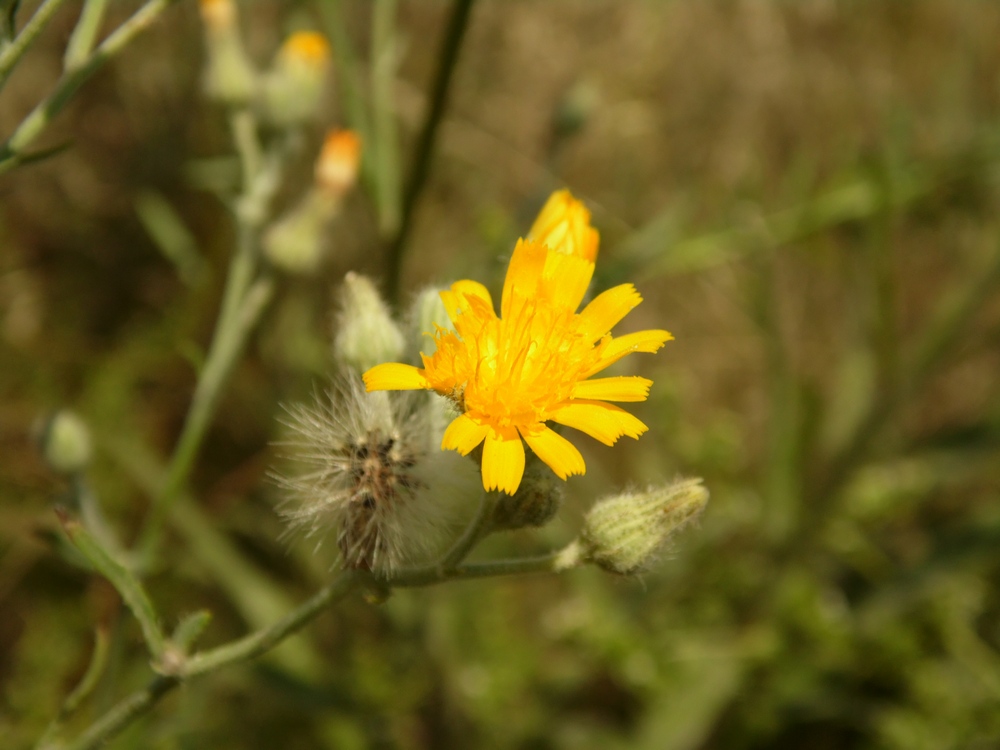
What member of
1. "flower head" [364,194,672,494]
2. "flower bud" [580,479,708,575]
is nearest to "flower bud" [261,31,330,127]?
"flower head" [364,194,672,494]

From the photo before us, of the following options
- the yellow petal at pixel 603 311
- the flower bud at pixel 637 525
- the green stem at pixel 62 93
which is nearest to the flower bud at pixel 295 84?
the green stem at pixel 62 93

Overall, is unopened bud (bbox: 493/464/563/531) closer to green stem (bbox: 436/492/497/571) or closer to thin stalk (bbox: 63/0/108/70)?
green stem (bbox: 436/492/497/571)

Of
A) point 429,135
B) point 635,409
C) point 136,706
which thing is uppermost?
point 635,409

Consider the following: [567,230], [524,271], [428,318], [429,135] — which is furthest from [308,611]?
[429,135]

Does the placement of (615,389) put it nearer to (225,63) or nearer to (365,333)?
(365,333)

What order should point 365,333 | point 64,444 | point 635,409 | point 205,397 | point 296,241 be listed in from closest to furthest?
point 365,333 < point 64,444 < point 205,397 < point 296,241 < point 635,409

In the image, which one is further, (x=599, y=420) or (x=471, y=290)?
(x=471, y=290)
